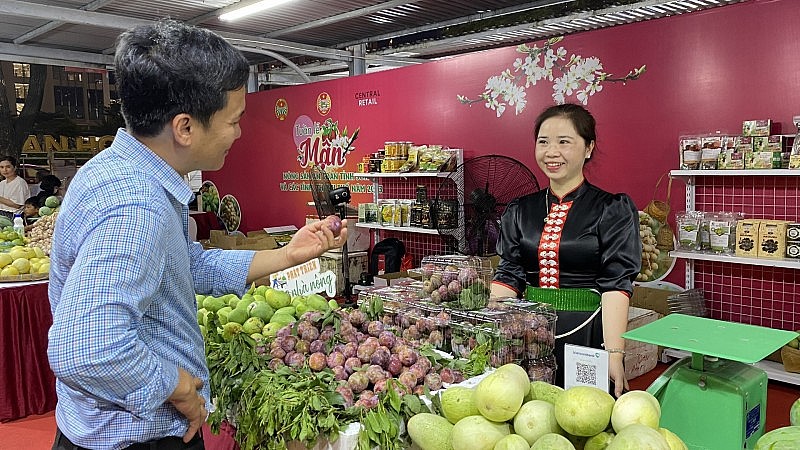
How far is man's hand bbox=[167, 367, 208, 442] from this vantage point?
50.7 inches

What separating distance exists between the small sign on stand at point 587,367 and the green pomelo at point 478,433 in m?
0.36

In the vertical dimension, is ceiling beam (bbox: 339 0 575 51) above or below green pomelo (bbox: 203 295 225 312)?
above

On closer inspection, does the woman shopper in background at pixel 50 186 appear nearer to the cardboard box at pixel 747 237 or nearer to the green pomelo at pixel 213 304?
the green pomelo at pixel 213 304

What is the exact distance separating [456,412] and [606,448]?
1.40 feet

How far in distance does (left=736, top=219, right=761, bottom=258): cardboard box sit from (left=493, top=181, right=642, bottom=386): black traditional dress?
2204mm

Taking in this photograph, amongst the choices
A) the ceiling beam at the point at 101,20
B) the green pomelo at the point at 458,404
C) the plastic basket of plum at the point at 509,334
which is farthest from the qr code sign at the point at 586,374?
the ceiling beam at the point at 101,20

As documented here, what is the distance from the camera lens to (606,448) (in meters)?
1.18

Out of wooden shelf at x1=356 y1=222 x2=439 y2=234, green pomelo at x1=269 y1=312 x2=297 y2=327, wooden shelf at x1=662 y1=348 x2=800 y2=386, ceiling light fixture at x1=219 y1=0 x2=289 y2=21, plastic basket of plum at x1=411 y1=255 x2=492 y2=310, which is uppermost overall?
ceiling light fixture at x1=219 y1=0 x2=289 y2=21

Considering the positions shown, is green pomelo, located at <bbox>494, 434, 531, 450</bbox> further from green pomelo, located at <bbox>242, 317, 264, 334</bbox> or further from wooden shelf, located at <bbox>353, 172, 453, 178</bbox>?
wooden shelf, located at <bbox>353, 172, 453, 178</bbox>

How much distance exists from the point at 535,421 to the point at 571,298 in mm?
1375

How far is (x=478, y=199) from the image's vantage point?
506 centimetres

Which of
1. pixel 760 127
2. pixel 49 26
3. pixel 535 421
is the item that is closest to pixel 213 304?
pixel 535 421

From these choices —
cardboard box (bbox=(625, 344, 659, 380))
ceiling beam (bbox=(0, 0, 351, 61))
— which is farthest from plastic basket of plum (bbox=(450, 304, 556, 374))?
ceiling beam (bbox=(0, 0, 351, 61))

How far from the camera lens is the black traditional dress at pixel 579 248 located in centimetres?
251
